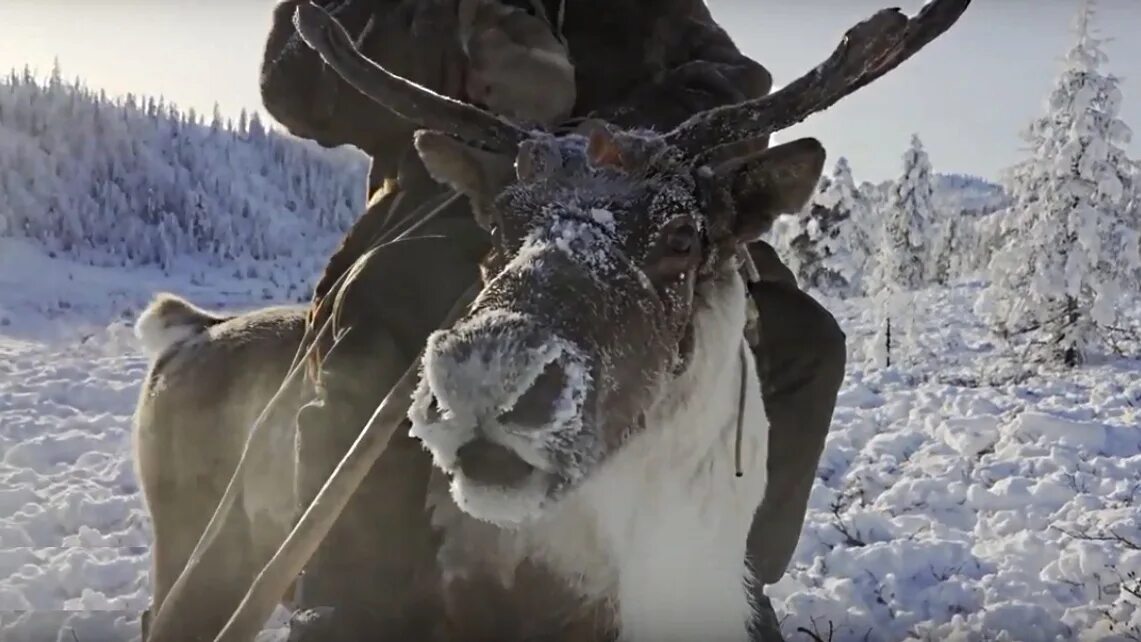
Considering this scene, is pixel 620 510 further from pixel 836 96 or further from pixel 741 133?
pixel 836 96

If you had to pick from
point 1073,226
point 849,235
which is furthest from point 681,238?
point 849,235

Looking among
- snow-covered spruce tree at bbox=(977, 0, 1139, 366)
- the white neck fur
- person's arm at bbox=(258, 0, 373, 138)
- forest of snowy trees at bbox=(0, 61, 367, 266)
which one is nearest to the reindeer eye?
the white neck fur

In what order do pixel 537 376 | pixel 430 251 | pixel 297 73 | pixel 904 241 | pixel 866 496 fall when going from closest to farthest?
1. pixel 537 376
2. pixel 430 251
3. pixel 297 73
4. pixel 866 496
5. pixel 904 241

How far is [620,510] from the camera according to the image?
162 cm

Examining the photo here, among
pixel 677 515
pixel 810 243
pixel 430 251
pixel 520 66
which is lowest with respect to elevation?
pixel 677 515

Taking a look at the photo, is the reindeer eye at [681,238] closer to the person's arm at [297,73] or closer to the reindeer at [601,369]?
the reindeer at [601,369]

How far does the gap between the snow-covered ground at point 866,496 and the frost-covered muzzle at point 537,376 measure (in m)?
2.09

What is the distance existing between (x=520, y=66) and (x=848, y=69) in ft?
2.07

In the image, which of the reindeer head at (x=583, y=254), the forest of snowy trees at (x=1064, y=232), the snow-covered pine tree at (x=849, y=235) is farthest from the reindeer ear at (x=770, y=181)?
the snow-covered pine tree at (x=849, y=235)

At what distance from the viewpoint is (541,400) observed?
1167mm

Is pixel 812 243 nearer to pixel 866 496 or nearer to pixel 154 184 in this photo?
pixel 866 496

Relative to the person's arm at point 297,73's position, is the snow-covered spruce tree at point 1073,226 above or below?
above

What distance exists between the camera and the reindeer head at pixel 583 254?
117 cm

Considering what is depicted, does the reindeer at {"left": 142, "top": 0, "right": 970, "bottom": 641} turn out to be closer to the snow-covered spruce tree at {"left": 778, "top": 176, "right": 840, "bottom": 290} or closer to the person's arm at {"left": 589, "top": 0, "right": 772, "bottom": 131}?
the person's arm at {"left": 589, "top": 0, "right": 772, "bottom": 131}
